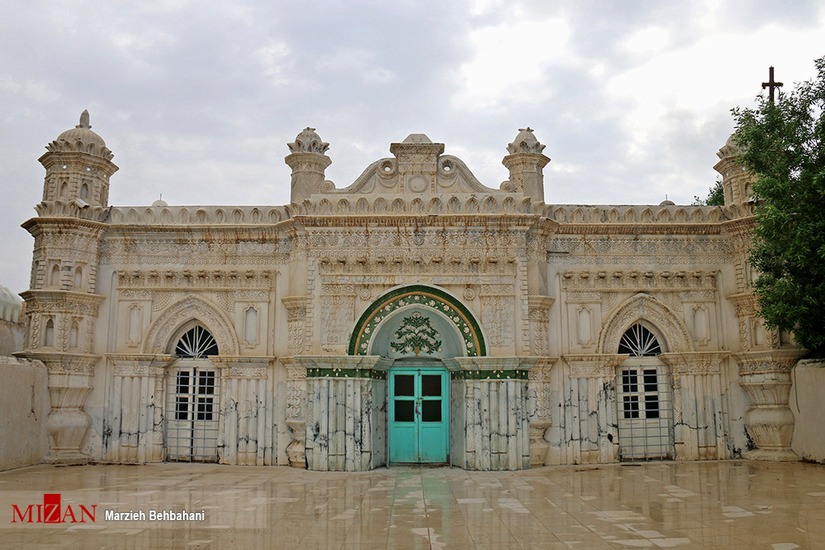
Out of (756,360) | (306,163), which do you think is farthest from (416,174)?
(756,360)

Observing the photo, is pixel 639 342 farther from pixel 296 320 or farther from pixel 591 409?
pixel 296 320

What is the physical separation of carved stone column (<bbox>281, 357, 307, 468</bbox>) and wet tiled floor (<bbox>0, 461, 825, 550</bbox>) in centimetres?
63

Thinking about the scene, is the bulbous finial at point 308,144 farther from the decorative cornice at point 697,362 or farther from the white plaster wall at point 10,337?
the white plaster wall at point 10,337

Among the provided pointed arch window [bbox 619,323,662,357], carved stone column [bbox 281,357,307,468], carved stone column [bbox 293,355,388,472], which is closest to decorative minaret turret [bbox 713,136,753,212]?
pointed arch window [bbox 619,323,662,357]

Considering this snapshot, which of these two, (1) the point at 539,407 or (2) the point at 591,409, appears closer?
(1) the point at 539,407

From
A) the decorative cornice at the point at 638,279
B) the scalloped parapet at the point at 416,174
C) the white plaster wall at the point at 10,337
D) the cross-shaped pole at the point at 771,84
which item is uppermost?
the cross-shaped pole at the point at 771,84

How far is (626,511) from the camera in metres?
8.78

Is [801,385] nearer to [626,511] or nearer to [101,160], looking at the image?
[626,511]

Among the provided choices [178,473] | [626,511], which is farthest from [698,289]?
[178,473]

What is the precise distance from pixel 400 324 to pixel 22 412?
737 centimetres

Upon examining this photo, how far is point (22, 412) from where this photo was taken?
519 inches

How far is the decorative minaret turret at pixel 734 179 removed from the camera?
48.4 ft

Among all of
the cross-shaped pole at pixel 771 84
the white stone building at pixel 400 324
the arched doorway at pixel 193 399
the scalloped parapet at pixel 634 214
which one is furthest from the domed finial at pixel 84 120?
the cross-shaped pole at pixel 771 84

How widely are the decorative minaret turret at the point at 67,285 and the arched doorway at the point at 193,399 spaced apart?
163 cm
